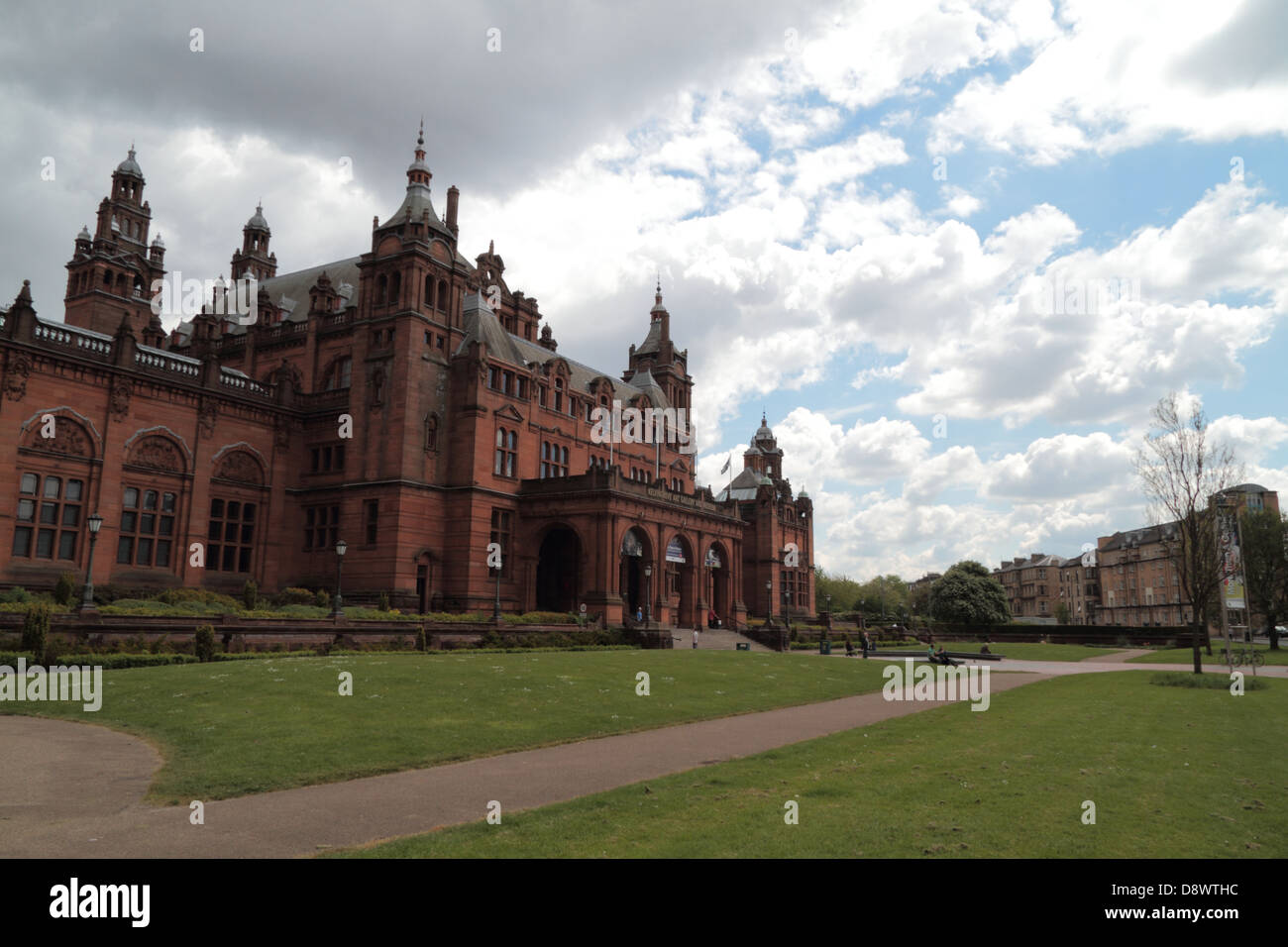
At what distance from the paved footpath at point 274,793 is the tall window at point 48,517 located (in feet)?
83.2

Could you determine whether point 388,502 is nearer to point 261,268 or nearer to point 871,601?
point 261,268

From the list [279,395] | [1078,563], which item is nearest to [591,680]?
[279,395]

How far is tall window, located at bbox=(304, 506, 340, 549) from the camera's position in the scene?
48.9 meters

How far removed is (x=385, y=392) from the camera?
157 feet

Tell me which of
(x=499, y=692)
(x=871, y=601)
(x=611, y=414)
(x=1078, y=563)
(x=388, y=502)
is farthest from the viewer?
(x=871, y=601)

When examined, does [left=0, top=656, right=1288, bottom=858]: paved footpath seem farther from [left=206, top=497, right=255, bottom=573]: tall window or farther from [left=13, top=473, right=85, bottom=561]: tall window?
[left=206, top=497, right=255, bottom=573]: tall window

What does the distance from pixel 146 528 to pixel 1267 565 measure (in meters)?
82.5

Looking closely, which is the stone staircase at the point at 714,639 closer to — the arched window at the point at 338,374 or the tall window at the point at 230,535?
the tall window at the point at 230,535

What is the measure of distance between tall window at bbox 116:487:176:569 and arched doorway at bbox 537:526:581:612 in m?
21.7

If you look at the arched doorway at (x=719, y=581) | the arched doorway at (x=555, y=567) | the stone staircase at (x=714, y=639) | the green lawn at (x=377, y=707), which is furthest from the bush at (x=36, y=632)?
the arched doorway at (x=719, y=581)

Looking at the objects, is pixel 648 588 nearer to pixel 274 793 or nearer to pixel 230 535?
pixel 230 535

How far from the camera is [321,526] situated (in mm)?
49406

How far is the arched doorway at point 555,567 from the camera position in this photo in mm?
55281
